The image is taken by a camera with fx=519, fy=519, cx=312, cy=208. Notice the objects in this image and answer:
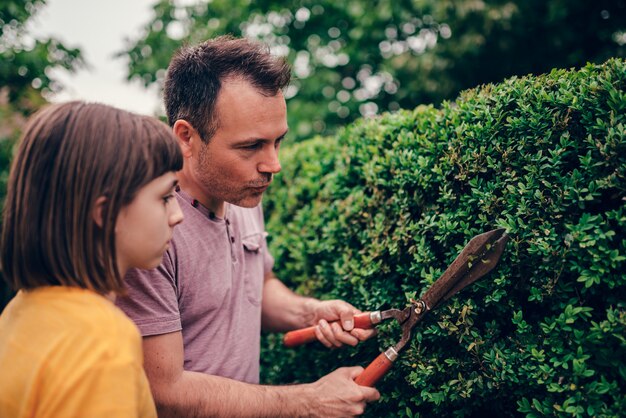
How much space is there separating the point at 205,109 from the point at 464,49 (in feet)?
19.7

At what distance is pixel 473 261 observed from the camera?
211cm

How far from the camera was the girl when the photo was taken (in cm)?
141

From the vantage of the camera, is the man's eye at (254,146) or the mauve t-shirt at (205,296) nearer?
the mauve t-shirt at (205,296)

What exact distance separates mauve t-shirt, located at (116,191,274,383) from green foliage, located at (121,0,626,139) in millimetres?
5333

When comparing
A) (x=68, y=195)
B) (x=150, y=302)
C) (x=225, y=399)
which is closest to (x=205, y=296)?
(x=150, y=302)

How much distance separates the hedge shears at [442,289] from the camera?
209cm

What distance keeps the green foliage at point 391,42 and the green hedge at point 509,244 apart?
5229mm

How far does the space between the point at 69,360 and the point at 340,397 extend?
133cm

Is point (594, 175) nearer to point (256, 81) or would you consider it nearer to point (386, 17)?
point (256, 81)

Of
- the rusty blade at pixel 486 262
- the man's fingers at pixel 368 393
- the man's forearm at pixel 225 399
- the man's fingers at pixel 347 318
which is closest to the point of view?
the rusty blade at pixel 486 262

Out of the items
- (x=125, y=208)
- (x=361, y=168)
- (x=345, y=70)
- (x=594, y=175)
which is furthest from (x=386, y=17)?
(x=125, y=208)

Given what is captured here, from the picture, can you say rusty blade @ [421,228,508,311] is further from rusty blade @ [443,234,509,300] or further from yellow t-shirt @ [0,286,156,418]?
yellow t-shirt @ [0,286,156,418]

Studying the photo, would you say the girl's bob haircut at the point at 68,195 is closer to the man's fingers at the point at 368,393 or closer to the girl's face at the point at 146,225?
the girl's face at the point at 146,225

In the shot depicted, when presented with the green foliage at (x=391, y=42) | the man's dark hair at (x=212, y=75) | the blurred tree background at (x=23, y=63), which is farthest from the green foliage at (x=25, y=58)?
the man's dark hair at (x=212, y=75)
